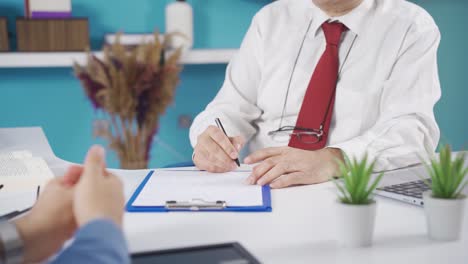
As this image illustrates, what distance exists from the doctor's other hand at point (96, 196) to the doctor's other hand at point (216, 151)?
590 mm

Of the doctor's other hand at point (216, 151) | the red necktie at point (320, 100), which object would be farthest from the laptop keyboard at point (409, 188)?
the red necktie at point (320, 100)

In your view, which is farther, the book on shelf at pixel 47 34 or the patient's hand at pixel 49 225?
the book on shelf at pixel 47 34

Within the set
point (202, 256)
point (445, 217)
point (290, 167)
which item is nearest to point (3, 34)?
point (290, 167)

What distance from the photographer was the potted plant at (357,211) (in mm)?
886

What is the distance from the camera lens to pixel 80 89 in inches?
107

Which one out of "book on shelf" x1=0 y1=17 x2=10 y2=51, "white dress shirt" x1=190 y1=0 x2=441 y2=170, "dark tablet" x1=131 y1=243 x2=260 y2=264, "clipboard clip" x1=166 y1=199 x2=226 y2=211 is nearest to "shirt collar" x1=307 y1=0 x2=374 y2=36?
"white dress shirt" x1=190 y1=0 x2=441 y2=170

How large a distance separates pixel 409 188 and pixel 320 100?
23.8 inches

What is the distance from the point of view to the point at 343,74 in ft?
5.79

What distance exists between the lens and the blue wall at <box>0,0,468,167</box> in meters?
2.77

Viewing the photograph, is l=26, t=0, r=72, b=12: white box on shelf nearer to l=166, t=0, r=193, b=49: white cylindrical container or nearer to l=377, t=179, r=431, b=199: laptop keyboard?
l=166, t=0, r=193, b=49: white cylindrical container

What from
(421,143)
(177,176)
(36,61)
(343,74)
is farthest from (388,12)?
(36,61)

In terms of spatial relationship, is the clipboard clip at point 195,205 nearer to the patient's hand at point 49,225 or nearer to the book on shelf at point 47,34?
the patient's hand at point 49,225

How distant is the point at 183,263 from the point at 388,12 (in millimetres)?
1259

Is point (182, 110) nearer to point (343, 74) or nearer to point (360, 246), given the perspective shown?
point (343, 74)
